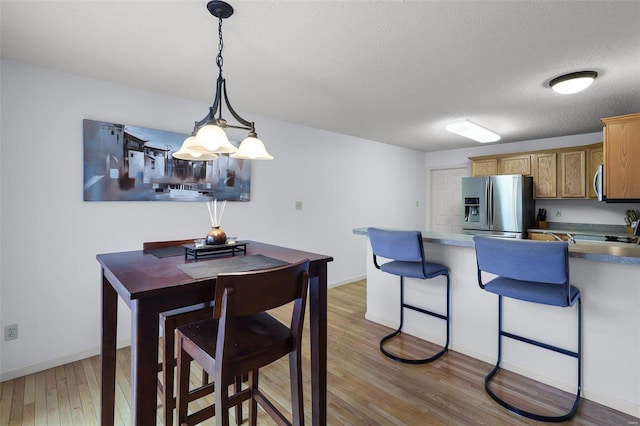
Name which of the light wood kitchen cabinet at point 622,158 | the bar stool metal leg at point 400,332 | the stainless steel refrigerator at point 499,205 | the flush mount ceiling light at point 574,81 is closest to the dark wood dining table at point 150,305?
the bar stool metal leg at point 400,332

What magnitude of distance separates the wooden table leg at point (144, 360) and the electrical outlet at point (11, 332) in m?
1.94

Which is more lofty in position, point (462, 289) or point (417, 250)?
point (417, 250)

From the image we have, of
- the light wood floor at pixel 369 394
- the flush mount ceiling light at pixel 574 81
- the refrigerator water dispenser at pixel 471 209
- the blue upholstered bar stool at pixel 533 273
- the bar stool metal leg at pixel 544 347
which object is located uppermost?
the flush mount ceiling light at pixel 574 81

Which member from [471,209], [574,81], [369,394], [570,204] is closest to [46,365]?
[369,394]

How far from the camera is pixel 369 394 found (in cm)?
199

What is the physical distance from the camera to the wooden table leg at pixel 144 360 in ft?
3.51

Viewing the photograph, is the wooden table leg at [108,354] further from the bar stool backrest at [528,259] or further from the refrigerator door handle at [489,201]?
the refrigerator door handle at [489,201]

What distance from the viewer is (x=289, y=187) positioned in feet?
12.9

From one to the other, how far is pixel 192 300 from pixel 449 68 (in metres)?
2.34

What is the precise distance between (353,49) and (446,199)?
4.58m

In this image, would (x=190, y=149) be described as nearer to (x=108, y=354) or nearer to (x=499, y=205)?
(x=108, y=354)

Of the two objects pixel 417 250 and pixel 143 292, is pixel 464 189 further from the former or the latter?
pixel 143 292

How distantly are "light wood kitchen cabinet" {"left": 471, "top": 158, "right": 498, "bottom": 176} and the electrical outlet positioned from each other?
19.2 feet

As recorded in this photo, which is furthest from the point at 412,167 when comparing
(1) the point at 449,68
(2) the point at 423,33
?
(2) the point at 423,33
